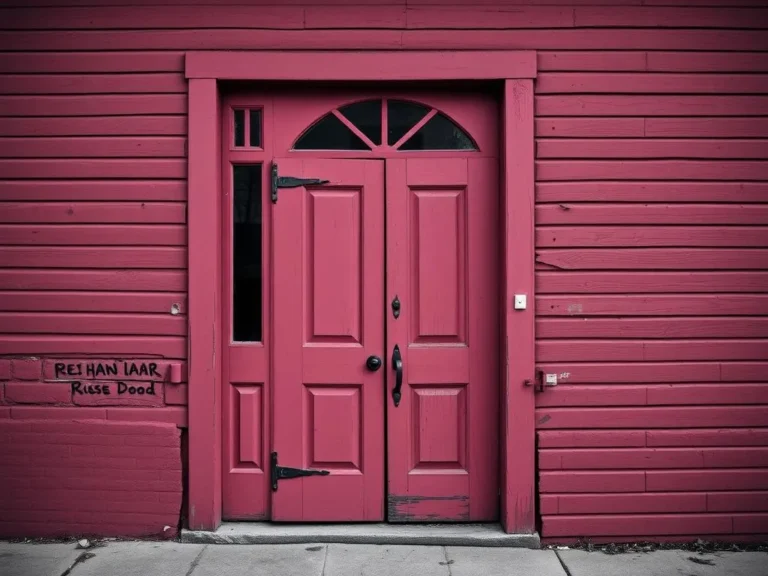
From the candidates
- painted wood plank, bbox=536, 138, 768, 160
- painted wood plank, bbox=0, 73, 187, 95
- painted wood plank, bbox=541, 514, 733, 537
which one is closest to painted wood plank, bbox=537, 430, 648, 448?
painted wood plank, bbox=541, 514, 733, 537

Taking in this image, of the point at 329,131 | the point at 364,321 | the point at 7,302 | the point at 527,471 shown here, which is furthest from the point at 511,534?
the point at 7,302

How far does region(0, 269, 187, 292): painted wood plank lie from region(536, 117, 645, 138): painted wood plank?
2457 millimetres

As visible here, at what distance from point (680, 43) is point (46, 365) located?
4497 millimetres

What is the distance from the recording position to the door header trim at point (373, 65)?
429 cm

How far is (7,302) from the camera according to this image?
172 inches

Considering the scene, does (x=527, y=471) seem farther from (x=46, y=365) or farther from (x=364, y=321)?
(x=46, y=365)

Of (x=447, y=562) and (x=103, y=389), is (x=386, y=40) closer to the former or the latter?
(x=103, y=389)

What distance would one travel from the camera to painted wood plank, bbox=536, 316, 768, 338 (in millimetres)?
4336

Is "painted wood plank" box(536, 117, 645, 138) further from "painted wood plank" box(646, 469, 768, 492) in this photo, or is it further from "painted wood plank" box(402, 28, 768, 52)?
"painted wood plank" box(646, 469, 768, 492)

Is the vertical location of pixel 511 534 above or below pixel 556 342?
below

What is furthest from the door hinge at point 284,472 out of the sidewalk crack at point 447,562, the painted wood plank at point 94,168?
the painted wood plank at point 94,168

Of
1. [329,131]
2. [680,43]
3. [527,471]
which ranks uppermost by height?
[680,43]

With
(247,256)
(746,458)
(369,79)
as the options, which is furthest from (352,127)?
(746,458)

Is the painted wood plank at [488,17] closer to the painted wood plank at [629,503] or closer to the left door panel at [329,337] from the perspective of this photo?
the left door panel at [329,337]
